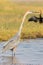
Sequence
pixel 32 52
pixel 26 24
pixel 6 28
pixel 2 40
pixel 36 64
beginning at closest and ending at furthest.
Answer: pixel 36 64, pixel 32 52, pixel 2 40, pixel 6 28, pixel 26 24

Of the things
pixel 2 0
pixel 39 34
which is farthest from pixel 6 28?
pixel 2 0

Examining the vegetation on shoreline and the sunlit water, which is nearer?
the sunlit water

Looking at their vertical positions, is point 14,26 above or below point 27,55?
above

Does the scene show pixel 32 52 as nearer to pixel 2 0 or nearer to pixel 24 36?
pixel 24 36

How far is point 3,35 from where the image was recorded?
1820 centimetres

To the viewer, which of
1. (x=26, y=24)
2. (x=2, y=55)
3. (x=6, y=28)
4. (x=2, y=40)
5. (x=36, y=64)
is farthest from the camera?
(x=26, y=24)

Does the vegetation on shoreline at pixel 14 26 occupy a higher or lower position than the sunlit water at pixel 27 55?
higher

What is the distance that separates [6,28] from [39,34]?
212 centimetres

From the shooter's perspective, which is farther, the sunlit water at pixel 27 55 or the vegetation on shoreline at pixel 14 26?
the vegetation on shoreline at pixel 14 26

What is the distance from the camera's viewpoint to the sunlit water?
12.9 metres

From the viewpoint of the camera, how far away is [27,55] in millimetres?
14359

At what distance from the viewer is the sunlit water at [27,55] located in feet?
42.2

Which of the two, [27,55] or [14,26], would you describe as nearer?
[27,55]

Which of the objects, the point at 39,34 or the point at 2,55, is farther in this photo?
the point at 39,34
